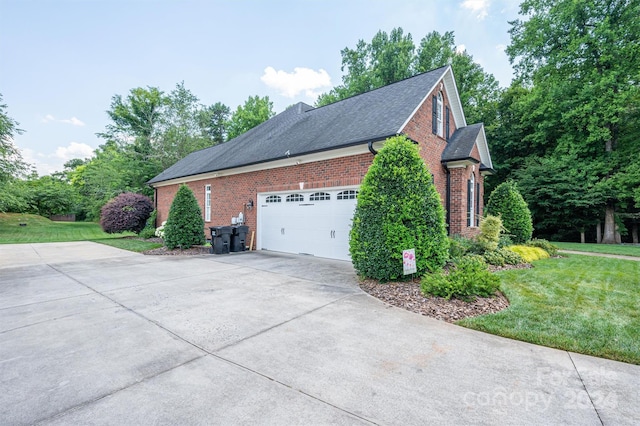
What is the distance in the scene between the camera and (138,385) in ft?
7.98

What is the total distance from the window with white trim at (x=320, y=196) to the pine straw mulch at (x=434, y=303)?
398 centimetres

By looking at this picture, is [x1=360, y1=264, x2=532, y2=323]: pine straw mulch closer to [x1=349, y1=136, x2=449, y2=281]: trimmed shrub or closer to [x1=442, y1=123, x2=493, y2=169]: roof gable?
[x1=349, y1=136, x2=449, y2=281]: trimmed shrub

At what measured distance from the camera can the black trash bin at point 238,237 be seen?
425 inches

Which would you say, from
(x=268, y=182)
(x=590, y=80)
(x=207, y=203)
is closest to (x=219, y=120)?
(x=207, y=203)

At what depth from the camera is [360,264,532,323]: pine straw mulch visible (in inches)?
166

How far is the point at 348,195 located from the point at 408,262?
11.3 feet

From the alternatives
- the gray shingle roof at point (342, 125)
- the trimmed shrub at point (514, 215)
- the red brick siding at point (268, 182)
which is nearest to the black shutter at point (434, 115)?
the gray shingle roof at point (342, 125)

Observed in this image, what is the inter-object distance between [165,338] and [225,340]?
2.43ft

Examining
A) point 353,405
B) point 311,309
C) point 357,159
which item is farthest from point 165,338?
point 357,159

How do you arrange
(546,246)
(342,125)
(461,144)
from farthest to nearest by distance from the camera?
(546,246) → (461,144) → (342,125)

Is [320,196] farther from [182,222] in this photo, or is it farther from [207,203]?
[207,203]

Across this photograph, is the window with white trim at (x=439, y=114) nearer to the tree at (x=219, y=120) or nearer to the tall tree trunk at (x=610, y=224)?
the tall tree trunk at (x=610, y=224)

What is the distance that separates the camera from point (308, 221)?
9.55 meters

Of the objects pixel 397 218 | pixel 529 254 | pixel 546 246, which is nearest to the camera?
pixel 397 218
